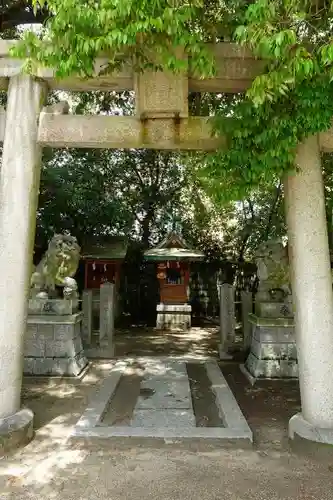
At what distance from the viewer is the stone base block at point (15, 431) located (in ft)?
12.2

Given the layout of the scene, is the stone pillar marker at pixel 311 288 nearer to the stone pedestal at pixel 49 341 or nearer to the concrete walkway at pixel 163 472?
the concrete walkway at pixel 163 472

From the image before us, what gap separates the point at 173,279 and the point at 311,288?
10.8 meters

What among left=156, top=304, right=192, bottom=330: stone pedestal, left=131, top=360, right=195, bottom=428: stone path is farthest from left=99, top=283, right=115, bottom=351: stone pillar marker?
left=156, top=304, right=192, bottom=330: stone pedestal

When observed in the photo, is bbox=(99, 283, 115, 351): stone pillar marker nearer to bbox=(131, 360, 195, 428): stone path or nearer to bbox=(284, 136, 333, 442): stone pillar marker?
bbox=(131, 360, 195, 428): stone path

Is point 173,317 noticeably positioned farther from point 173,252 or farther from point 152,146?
point 152,146

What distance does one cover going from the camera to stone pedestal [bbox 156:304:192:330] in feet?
45.1

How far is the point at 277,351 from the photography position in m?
6.52

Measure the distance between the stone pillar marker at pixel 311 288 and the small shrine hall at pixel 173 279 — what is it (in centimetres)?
953

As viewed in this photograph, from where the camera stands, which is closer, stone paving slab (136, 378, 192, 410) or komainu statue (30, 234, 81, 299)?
stone paving slab (136, 378, 192, 410)

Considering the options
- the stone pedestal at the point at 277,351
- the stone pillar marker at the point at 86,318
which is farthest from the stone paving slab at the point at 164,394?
the stone pillar marker at the point at 86,318

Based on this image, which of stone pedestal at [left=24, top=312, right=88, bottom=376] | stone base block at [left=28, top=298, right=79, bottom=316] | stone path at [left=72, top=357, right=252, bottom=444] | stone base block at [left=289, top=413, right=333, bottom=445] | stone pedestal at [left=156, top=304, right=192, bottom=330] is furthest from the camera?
stone pedestal at [left=156, top=304, right=192, bottom=330]

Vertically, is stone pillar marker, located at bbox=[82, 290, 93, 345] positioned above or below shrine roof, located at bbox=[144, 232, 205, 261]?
below

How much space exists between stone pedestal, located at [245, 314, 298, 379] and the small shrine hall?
7108 millimetres

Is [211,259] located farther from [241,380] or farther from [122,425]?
[122,425]
